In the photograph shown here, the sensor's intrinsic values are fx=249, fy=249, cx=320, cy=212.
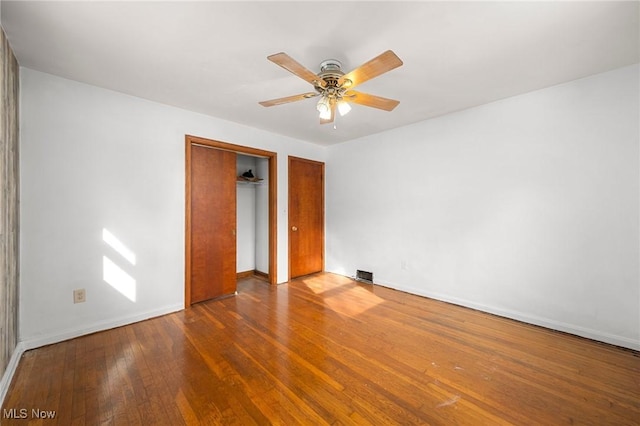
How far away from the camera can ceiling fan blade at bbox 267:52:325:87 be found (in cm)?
151

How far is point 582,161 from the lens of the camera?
95.7 inches

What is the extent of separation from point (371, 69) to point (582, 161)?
93.5 inches

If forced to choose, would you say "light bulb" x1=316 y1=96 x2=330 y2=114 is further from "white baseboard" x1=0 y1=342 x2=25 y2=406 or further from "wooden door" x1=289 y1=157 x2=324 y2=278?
"white baseboard" x1=0 y1=342 x2=25 y2=406

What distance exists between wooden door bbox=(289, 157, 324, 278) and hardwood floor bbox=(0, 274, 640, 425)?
1.76 m

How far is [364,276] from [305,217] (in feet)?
4.93

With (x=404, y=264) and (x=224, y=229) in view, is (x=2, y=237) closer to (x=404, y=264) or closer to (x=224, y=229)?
(x=224, y=229)

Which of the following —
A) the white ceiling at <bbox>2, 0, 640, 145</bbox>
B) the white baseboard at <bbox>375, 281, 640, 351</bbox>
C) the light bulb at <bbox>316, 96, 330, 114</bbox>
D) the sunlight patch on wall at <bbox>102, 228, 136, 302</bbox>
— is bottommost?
the white baseboard at <bbox>375, 281, 640, 351</bbox>

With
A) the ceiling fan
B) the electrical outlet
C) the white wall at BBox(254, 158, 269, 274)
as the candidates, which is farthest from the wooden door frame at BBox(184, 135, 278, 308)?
the ceiling fan

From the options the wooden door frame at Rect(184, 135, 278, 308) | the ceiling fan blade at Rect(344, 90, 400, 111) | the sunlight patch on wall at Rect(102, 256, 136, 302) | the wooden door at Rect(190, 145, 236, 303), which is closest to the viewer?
the ceiling fan blade at Rect(344, 90, 400, 111)

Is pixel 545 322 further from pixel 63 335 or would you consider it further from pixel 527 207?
pixel 63 335

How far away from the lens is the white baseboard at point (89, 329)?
2.22m

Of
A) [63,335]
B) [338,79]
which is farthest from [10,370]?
[338,79]

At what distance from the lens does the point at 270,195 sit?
13.8 feet

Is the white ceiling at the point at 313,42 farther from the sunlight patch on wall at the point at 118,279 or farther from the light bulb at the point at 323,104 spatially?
the sunlight patch on wall at the point at 118,279
